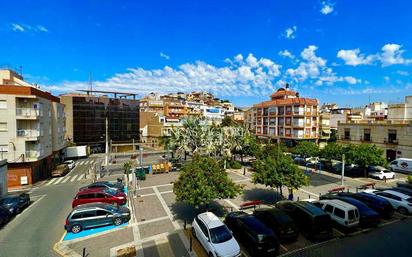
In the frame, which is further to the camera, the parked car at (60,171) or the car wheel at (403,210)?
the parked car at (60,171)

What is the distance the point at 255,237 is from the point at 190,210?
8.56m

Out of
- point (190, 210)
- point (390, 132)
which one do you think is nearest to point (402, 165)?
point (390, 132)

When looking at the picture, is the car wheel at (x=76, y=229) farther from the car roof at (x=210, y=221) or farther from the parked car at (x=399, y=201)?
the parked car at (x=399, y=201)

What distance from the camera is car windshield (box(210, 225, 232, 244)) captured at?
1238 cm

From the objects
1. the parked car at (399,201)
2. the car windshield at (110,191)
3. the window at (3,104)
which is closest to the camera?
the parked car at (399,201)

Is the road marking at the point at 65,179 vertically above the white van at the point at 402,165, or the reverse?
the white van at the point at 402,165

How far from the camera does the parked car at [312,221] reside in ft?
46.4

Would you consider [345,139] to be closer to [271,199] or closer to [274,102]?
[274,102]

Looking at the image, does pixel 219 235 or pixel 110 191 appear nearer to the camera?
pixel 219 235

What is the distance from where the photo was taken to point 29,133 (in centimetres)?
3006

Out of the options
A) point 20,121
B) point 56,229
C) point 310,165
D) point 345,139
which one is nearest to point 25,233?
point 56,229

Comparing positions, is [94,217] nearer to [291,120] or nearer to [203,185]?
[203,185]

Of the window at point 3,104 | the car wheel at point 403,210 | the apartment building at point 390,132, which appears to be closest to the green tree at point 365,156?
the apartment building at point 390,132

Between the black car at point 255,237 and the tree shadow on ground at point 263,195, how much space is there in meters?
8.41
